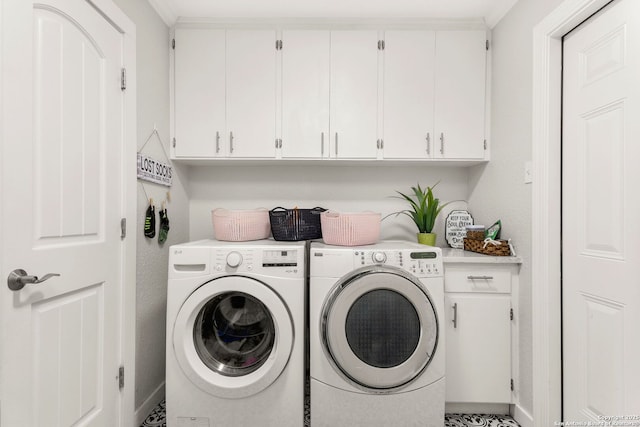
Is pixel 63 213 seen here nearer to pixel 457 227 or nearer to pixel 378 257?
pixel 378 257

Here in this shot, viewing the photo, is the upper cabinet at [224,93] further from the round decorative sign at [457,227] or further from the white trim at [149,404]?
the white trim at [149,404]

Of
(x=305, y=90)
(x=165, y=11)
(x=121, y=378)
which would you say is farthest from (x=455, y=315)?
(x=165, y=11)

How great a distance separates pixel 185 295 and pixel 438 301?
1.25 m

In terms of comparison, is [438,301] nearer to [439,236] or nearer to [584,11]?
[439,236]

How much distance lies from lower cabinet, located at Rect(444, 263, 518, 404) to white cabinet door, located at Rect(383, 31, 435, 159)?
863mm

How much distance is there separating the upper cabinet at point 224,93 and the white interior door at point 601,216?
1.60 m

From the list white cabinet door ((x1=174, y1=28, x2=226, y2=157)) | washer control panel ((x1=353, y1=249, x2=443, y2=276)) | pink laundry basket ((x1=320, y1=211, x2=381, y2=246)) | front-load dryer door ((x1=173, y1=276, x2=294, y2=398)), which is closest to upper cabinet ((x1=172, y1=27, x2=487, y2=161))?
white cabinet door ((x1=174, y1=28, x2=226, y2=157))

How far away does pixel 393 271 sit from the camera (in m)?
1.57

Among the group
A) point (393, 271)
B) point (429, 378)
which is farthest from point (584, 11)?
point (429, 378)

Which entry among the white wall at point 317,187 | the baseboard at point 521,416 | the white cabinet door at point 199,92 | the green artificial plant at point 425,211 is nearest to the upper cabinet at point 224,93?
the white cabinet door at point 199,92

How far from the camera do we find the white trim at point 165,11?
6.03 feet

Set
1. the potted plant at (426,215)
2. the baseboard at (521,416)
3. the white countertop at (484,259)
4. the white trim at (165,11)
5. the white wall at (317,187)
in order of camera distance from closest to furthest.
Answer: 1. the baseboard at (521,416)
2. the white countertop at (484,259)
3. the white trim at (165,11)
4. the potted plant at (426,215)
5. the white wall at (317,187)

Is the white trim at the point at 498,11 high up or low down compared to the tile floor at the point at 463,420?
up

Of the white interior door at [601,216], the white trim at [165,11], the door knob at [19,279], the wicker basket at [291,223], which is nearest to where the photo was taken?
the door knob at [19,279]
